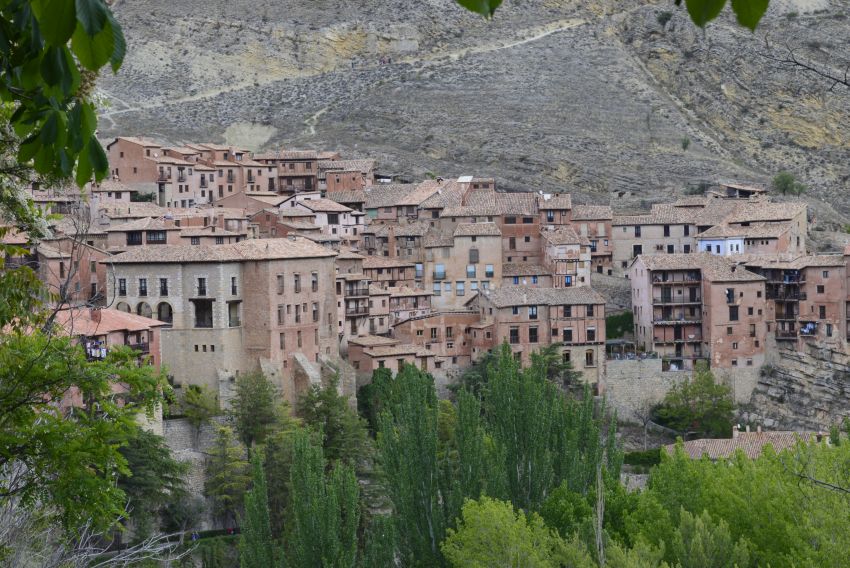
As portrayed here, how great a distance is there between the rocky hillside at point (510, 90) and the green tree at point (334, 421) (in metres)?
31.1

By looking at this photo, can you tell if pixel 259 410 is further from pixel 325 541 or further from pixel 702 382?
pixel 702 382

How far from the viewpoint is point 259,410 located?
148 ft

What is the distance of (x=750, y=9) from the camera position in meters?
5.46

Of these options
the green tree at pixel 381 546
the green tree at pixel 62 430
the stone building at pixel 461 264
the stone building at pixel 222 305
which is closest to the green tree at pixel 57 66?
the green tree at pixel 62 430

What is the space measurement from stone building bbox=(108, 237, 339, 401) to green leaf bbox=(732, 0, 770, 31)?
43.5 meters

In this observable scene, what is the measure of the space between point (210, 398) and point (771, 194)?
41.5 meters

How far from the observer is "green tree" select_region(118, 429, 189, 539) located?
39.3 meters

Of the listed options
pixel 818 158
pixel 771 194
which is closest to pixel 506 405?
pixel 771 194

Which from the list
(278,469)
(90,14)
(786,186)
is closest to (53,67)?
(90,14)

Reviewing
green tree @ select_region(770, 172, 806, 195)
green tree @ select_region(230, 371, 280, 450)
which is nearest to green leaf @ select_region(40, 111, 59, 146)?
green tree @ select_region(230, 371, 280, 450)

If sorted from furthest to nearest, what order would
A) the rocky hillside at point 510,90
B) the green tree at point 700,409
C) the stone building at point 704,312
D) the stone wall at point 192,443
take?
the rocky hillside at point 510,90 < the stone building at point 704,312 < the green tree at point 700,409 < the stone wall at point 192,443

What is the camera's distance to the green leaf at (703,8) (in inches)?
214

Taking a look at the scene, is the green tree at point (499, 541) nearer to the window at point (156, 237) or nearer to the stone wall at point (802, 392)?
the window at point (156, 237)

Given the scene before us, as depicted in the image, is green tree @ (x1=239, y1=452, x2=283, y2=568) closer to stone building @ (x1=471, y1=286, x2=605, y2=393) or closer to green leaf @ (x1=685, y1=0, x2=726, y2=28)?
stone building @ (x1=471, y1=286, x2=605, y2=393)
